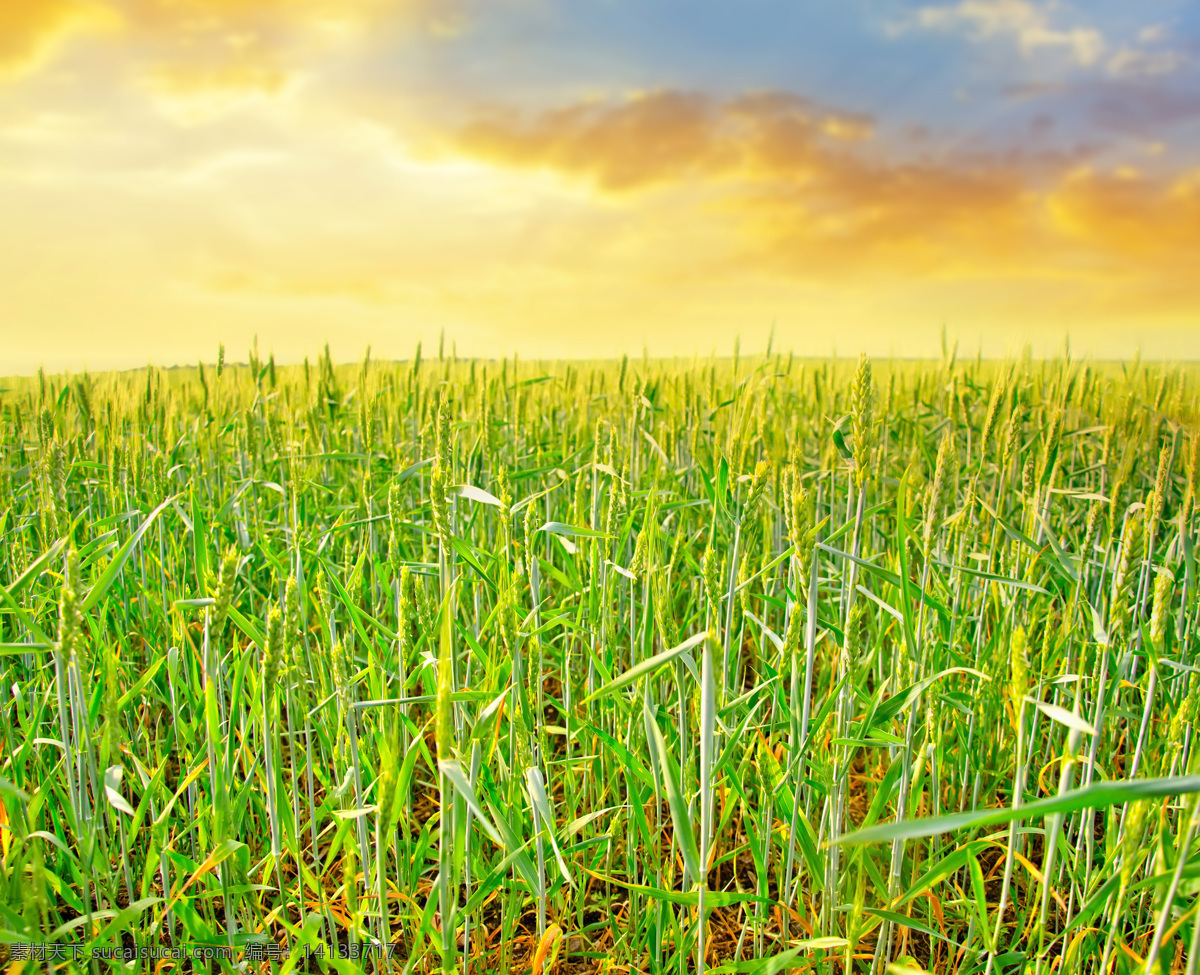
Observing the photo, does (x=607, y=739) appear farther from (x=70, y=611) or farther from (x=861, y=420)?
(x=70, y=611)

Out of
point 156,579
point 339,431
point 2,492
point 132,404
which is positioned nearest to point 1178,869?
point 156,579

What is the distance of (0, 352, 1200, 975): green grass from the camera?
2.81 ft

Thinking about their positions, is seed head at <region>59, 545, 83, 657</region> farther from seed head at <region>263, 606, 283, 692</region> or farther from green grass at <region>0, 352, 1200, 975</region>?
seed head at <region>263, 606, 283, 692</region>

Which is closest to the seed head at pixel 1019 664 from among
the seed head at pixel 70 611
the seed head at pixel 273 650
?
the seed head at pixel 273 650

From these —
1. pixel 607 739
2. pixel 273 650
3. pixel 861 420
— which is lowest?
pixel 607 739

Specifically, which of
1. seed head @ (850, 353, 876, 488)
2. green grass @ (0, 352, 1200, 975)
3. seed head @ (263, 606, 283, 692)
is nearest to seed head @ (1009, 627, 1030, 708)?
green grass @ (0, 352, 1200, 975)

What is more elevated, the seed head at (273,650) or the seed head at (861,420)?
the seed head at (861,420)

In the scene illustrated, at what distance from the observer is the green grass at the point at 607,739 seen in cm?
86

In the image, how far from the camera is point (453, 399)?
2812mm

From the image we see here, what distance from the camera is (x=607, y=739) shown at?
3.08 ft

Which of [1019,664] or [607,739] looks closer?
[1019,664]

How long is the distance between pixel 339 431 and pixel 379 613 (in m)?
1.07

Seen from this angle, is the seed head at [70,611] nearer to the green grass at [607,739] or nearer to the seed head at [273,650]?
the green grass at [607,739]

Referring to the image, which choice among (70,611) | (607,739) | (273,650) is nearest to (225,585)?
(273,650)
